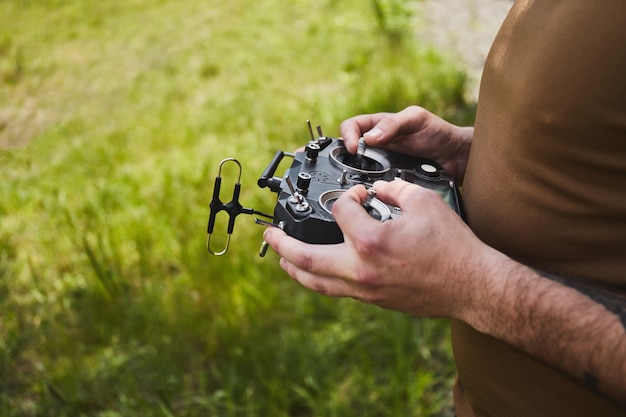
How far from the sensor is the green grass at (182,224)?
7.82 ft

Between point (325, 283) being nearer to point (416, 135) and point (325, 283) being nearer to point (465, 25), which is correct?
point (416, 135)

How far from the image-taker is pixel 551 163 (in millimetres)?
1039

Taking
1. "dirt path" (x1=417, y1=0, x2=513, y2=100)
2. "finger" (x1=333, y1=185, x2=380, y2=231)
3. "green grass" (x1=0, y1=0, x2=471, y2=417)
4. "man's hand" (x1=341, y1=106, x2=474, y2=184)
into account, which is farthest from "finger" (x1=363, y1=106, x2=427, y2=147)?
"dirt path" (x1=417, y1=0, x2=513, y2=100)

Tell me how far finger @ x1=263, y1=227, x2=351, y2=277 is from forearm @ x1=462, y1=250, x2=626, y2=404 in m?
0.24

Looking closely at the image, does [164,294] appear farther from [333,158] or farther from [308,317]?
[333,158]

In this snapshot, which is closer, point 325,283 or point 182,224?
point 325,283

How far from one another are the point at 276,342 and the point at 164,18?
17.2 ft

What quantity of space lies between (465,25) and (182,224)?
11.5 feet

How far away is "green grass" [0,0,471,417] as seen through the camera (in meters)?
2.38

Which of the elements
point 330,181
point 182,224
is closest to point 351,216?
point 330,181

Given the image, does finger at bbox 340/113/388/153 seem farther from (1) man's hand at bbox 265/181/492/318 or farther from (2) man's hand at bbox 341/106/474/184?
(1) man's hand at bbox 265/181/492/318

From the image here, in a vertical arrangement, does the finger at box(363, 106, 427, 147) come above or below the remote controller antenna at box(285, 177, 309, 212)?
above

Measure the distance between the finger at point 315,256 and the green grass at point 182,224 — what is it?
1256 mm

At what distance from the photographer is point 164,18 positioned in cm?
663
